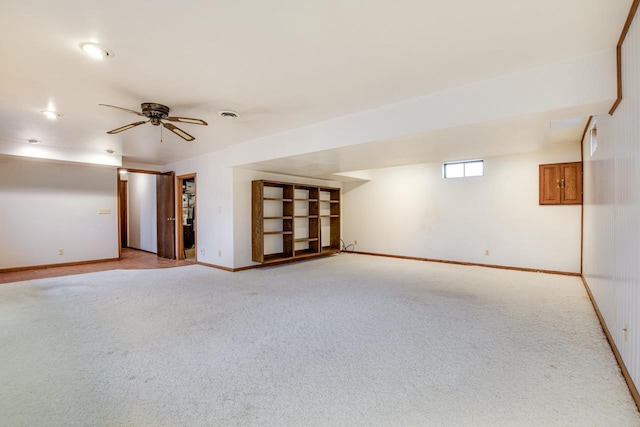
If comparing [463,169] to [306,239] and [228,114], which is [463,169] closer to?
[306,239]

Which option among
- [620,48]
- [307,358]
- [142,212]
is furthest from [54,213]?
[620,48]

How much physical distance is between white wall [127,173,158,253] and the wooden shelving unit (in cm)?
361

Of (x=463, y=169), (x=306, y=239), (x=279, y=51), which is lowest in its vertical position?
(x=306, y=239)

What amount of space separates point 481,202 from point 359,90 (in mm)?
4365

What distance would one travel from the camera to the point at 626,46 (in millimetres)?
2041

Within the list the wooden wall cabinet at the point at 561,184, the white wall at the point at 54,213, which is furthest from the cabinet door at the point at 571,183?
the white wall at the point at 54,213

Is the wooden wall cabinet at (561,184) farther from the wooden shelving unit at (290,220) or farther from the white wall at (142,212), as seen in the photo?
the white wall at (142,212)

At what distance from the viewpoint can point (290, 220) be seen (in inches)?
257

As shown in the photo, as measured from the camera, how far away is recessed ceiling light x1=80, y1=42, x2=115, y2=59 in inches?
83.4

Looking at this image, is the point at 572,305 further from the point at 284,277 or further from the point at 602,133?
the point at 284,277

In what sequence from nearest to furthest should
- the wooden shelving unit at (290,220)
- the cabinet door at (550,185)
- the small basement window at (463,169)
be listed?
the cabinet door at (550,185)
the wooden shelving unit at (290,220)
the small basement window at (463,169)

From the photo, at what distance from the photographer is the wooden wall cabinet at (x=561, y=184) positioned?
16.7 feet

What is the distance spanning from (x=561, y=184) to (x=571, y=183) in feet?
0.45

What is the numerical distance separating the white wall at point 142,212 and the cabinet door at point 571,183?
9137mm
